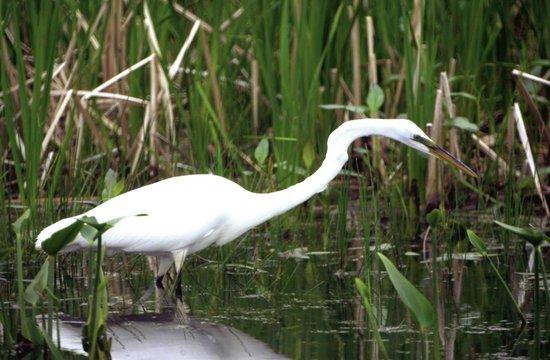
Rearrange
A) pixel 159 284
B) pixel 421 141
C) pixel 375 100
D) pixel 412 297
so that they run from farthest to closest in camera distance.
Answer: pixel 375 100, pixel 159 284, pixel 421 141, pixel 412 297

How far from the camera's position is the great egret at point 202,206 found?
15.8 feet

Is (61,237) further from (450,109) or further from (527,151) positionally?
(450,109)

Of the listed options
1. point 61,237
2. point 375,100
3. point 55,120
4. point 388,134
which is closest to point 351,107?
point 375,100

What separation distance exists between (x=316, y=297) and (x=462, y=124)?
1628mm

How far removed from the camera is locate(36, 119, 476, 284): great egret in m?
4.80

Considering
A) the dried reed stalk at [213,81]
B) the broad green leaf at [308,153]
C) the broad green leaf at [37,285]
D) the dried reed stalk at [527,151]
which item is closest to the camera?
the broad green leaf at [37,285]

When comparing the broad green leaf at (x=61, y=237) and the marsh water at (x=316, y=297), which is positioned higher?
the broad green leaf at (x=61, y=237)

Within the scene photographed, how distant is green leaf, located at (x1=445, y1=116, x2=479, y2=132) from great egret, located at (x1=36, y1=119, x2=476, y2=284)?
3.06ft

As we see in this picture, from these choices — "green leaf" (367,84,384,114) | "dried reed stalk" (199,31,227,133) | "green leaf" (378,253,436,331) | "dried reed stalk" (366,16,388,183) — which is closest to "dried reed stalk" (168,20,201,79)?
"dried reed stalk" (199,31,227,133)

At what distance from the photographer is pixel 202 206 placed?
491 cm

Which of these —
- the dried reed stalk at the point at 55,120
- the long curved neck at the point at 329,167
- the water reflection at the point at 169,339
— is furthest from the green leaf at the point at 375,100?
the water reflection at the point at 169,339

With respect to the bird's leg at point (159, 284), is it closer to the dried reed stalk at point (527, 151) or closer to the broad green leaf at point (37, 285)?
the broad green leaf at point (37, 285)

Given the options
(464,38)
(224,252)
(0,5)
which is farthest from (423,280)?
(0,5)

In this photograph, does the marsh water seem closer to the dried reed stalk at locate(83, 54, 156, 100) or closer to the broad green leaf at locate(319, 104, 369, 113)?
the broad green leaf at locate(319, 104, 369, 113)
